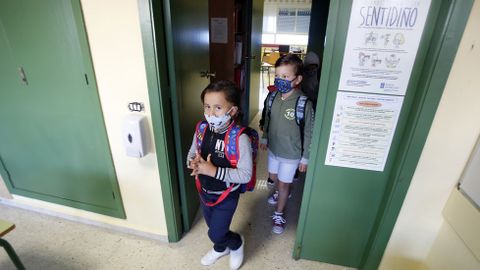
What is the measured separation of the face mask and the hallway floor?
109 centimetres

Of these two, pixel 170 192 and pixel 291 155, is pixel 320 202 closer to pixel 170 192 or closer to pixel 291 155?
pixel 291 155

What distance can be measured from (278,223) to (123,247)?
1.13 metres

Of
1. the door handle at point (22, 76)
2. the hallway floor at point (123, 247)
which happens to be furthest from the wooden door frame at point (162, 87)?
the door handle at point (22, 76)

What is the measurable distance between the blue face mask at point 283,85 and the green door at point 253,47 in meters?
1.97

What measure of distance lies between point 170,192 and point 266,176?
129cm

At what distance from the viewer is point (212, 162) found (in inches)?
52.0

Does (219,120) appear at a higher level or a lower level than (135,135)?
higher

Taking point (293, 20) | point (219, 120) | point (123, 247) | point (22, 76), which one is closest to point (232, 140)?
point (219, 120)

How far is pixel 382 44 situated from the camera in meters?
1.08

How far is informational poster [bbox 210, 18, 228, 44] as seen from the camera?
9.44 ft

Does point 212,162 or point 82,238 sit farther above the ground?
point 212,162

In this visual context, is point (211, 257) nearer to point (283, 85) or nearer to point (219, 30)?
point (283, 85)

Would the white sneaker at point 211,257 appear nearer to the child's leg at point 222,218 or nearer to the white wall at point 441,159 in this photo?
the child's leg at point 222,218

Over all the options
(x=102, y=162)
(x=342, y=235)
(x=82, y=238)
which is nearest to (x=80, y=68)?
(x=102, y=162)
